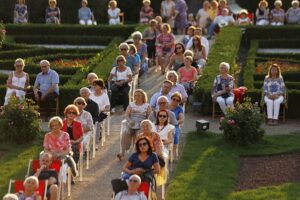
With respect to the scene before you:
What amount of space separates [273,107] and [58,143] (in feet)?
21.8

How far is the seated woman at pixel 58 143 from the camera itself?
1656cm

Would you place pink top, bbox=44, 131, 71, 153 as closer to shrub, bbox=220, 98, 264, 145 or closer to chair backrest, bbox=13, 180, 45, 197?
chair backrest, bbox=13, 180, 45, 197

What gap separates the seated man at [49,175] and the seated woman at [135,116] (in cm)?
280

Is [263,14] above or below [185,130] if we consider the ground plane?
above

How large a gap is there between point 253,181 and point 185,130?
4.03 meters

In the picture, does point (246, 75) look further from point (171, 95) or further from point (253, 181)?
point (253, 181)

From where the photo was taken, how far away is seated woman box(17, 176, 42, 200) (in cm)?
1425

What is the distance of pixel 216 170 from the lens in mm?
17766

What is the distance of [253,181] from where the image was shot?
17.2 metres

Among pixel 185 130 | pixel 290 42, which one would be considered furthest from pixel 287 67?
pixel 185 130

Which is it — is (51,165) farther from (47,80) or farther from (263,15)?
(263,15)

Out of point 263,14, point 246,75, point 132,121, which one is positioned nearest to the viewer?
point 132,121

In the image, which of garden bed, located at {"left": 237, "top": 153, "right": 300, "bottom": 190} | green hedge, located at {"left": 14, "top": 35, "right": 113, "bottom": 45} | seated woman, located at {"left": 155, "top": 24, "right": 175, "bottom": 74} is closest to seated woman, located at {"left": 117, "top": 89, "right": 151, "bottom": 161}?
garden bed, located at {"left": 237, "top": 153, "right": 300, "bottom": 190}

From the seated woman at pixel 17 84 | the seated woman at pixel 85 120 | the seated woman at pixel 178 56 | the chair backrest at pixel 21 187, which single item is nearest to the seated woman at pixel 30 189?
the chair backrest at pixel 21 187
